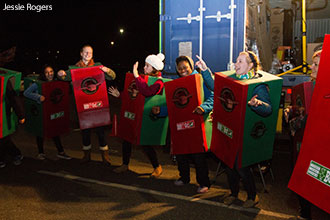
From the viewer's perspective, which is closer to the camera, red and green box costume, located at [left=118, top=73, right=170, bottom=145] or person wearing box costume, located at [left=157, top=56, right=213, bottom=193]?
person wearing box costume, located at [left=157, top=56, right=213, bottom=193]

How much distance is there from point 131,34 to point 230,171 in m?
53.6

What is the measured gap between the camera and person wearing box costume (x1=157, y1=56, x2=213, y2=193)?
402 centimetres

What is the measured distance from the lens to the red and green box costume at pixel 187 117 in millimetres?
4039

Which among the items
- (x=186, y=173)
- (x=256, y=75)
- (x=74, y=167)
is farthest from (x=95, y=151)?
(x=256, y=75)

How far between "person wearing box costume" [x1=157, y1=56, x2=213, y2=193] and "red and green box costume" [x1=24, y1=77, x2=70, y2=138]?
7.53ft

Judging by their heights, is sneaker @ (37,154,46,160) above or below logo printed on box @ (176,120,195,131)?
below

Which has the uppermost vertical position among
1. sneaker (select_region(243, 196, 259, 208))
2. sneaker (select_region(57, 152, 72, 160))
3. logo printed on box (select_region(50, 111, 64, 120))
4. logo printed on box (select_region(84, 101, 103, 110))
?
logo printed on box (select_region(84, 101, 103, 110))

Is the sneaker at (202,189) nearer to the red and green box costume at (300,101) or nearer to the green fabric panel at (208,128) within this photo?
the green fabric panel at (208,128)

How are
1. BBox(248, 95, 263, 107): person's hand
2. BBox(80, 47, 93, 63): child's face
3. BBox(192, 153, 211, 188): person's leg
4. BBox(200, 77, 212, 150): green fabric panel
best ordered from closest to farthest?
BBox(248, 95, 263, 107): person's hand → BBox(200, 77, 212, 150): green fabric panel → BBox(192, 153, 211, 188): person's leg → BBox(80, 47, 93, 63): child's face

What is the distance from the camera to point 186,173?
15.4 ft

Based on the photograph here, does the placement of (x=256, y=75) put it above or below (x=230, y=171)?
above

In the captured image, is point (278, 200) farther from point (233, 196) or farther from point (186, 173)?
point (186, 173)

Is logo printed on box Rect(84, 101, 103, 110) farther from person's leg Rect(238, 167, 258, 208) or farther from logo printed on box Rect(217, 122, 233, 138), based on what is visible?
person's leg Rect(238, 167, 258, 208)

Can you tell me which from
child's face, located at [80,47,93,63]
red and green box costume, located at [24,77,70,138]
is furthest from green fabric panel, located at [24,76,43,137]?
child's face, located at [80,47,93,63]
